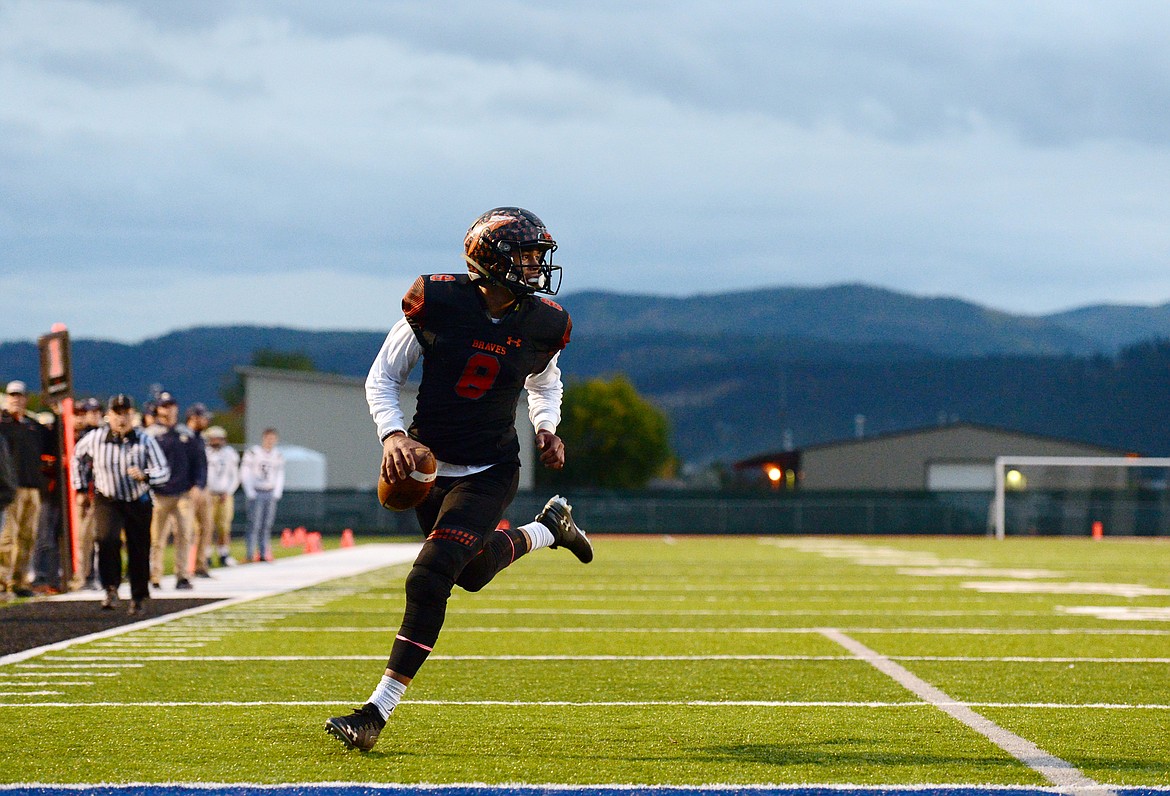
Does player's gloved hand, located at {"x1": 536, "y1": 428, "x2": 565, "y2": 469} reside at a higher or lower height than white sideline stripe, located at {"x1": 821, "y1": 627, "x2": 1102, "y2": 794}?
higher

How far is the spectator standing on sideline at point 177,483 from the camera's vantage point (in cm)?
1375

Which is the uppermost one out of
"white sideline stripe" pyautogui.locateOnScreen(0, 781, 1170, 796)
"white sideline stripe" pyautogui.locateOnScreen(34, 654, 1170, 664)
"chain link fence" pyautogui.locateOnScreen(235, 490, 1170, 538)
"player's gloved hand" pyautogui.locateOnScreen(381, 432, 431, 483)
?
"player's gloved hand" pyautogui.locateOnScreen(381, 432, 431, 483)

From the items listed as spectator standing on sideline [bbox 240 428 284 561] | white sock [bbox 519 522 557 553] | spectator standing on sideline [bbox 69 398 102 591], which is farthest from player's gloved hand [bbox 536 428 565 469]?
spectator standing on sideline [bbox 240 428 284 561]

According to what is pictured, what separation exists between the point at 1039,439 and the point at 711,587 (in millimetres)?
50702

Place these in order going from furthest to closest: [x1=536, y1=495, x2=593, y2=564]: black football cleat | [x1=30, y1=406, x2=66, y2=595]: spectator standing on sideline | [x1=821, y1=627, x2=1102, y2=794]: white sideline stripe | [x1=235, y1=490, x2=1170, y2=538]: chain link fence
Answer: [x1=235, y1=490, x2=1170, y2=538]: chain link fence, [x1=30, y1=406, x2=66, y2=595]: spectator standing on sideline, [x1=536, y1=495, x2=593, y2=564]: black football cleat, [x1=821, y1=627, x2=1102, y2=794]: white sideline stripe

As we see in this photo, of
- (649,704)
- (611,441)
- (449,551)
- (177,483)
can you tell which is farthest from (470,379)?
(611,441)

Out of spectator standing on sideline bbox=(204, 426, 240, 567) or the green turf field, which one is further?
spectator standing on sideline bbox=(204, 426, 240, 567)

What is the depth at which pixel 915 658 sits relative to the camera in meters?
7.94

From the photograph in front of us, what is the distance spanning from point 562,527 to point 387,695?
1330 mm

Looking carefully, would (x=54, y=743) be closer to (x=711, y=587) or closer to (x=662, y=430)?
(x=711, y=587)

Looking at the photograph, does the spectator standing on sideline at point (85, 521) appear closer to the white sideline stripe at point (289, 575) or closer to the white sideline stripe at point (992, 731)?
the white sideline stripe at point (289, 575)

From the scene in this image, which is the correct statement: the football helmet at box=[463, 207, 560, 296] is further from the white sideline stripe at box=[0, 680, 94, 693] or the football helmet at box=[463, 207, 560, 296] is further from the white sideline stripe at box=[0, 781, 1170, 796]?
the white sideline stripe at box=[0, 680, 94, 693]

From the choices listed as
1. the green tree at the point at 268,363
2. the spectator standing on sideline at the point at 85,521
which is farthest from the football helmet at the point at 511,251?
the green tree at the point at 268,363

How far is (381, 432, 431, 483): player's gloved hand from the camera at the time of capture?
4863mm
